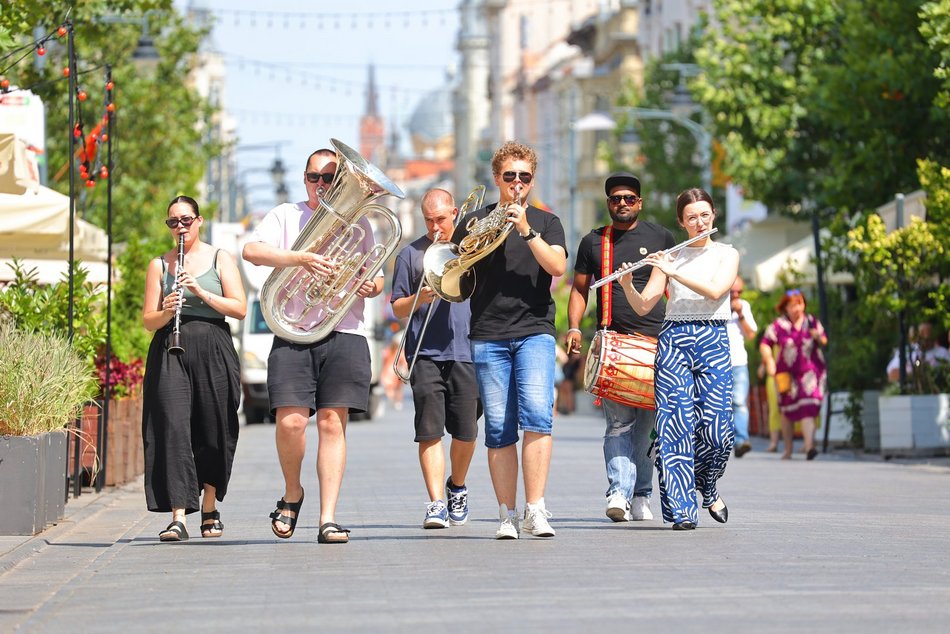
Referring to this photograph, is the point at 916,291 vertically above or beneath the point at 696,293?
above

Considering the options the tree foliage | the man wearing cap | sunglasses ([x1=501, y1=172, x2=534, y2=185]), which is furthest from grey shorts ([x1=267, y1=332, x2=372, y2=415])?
the tree foliage

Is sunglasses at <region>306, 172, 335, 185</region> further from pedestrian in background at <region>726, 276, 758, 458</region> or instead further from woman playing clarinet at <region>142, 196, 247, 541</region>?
pedestrian in background at <region>726, 276, 758, 458</region>

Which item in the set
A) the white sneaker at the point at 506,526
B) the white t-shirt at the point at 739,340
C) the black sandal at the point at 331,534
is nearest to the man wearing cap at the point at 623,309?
the white sneaker at the point at 506,526

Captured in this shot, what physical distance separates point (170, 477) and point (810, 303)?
59.1ft

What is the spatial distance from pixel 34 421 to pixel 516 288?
3030 mm

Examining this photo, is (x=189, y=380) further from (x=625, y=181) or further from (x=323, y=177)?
(x=625, y=181)

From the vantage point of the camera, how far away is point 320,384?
35.4 ft

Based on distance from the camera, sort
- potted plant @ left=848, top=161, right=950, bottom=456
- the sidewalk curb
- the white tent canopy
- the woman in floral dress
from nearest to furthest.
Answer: the sidewalk curb → the white tent canopy → potted plant @ left=848, top=161, right=950, bottom=456 → the woman in floral dress

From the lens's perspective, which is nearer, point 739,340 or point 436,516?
point 436,516

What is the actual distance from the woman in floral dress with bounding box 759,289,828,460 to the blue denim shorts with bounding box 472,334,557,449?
11314 millimetres

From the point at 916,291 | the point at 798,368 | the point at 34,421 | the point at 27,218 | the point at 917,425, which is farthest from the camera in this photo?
the point at 798,368

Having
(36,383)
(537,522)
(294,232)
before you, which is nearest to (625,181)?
(294,232)

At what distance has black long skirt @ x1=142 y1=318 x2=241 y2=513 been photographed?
11195mm

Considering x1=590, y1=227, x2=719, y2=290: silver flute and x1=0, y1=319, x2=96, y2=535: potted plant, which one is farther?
x1=0, y1=319, x2=96, y2=535: potted plant
